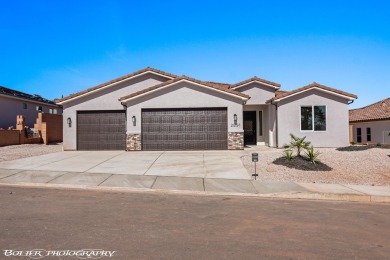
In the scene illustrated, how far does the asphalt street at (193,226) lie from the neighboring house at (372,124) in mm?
25282

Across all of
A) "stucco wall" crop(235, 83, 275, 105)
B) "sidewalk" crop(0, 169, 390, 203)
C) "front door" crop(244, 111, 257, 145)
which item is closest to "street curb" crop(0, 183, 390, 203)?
"sidewalk" crop(0, 169, 390, 203)

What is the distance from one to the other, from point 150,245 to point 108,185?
526 cm

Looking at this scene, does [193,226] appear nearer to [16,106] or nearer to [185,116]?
[185,116]

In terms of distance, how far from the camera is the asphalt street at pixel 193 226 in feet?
14.5

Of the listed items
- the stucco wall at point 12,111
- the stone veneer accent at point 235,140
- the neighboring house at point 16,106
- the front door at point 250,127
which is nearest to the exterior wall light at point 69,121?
the stone veneer accent at point 235,140

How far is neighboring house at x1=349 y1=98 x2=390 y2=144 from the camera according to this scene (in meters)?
29.3

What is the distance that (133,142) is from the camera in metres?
18.5

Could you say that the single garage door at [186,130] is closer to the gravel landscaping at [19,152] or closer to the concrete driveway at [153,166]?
the concrete driveway at [153,166]

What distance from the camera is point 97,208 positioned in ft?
22.3

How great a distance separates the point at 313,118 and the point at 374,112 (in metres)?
17.8

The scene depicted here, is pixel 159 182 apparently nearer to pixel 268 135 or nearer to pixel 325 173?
pixel 325 173

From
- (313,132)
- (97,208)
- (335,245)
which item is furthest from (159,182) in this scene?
(313,132)

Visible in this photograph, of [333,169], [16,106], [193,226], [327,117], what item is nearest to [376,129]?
[327,117]

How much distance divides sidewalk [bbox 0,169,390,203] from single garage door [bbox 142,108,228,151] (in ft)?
25.5
